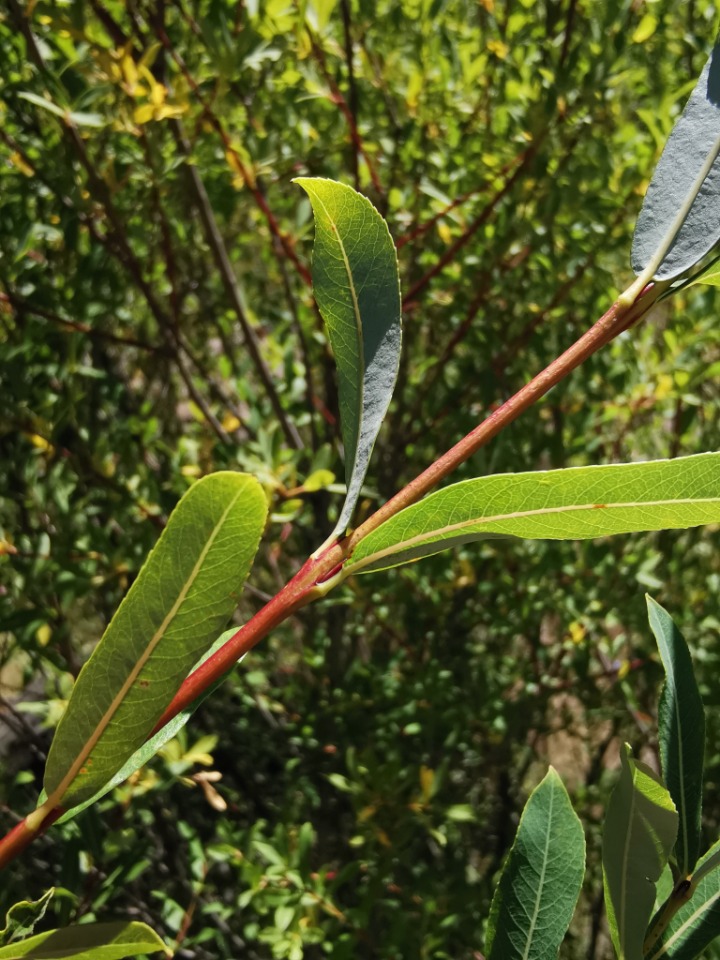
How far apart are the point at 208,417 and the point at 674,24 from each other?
1.44m

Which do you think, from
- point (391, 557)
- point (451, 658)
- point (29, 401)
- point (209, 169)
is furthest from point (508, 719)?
point (391, 557)

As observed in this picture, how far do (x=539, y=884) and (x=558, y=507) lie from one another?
0.98ft

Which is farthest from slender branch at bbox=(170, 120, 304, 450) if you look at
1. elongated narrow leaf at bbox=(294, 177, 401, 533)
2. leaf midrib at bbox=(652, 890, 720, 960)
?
leaf midrib at bbox=(652, 890, 720, 960)

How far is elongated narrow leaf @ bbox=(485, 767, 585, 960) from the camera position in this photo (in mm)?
556

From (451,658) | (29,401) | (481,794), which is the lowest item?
(481,794)

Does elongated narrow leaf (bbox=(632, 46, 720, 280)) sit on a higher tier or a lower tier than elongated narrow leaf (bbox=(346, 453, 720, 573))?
higher

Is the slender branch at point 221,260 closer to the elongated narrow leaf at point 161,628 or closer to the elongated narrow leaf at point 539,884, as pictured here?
the elongated narrow leaf at point 539,884

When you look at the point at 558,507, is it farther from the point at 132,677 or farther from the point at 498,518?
the point at 132,677

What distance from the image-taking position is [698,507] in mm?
397

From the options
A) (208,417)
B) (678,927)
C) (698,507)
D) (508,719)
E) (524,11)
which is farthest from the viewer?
(508,719)

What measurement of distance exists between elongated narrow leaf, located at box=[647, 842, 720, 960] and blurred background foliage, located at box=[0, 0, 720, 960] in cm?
65

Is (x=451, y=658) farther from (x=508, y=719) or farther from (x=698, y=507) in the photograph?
(x=698, y=507)

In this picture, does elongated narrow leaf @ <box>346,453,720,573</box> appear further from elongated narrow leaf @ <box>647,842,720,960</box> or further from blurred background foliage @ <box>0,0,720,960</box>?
blurred background foliage @ <box>0,0,720,960</box>

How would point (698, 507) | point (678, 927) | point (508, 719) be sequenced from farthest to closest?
point (508, 719) → point (678, 927) → point (698, 507)
